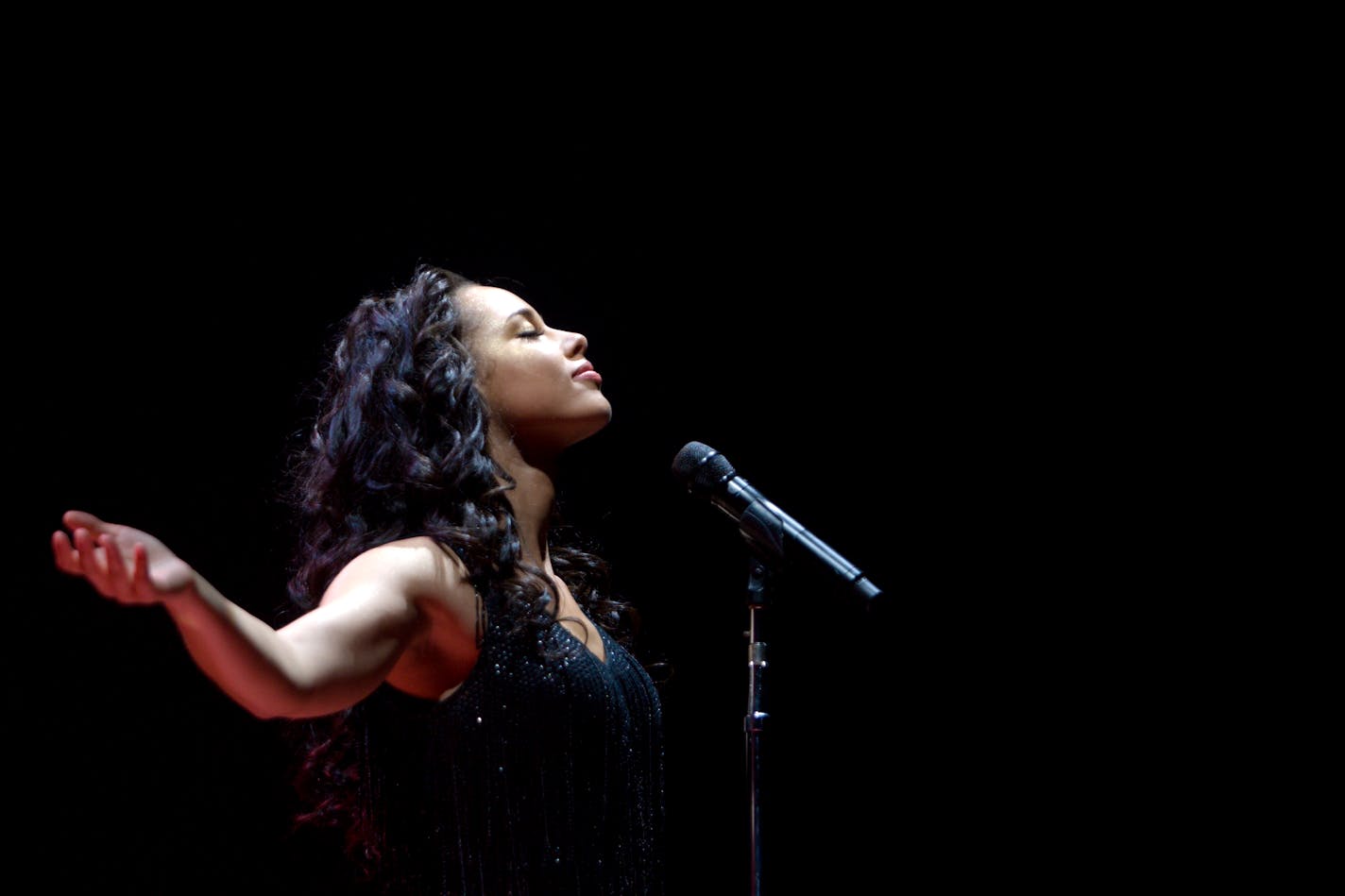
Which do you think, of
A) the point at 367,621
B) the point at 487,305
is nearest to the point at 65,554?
the point at 367,621

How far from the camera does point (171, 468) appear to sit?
2.26 meters

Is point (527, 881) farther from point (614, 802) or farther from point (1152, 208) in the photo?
Result: point (1152, 208)

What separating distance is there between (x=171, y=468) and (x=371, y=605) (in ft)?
3.35

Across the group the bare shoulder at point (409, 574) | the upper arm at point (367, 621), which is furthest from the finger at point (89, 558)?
the bare shoulder at point (409, 574)

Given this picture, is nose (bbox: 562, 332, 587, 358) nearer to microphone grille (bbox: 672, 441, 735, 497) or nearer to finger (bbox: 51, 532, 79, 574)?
microphone grille (bbox: 672, 441, 735, 497)

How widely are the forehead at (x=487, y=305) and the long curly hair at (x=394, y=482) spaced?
0.03m

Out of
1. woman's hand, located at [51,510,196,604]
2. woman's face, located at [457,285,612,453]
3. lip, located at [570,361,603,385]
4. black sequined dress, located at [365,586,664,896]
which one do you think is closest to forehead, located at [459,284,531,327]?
woman's face, located at [457,285,612,453]

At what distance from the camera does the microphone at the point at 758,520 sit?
1.63 meters

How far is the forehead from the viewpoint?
194cm

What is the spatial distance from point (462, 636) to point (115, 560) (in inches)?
24.9

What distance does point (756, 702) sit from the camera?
5.79 ft

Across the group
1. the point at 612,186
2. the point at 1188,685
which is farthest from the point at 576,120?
the point at 1188,685

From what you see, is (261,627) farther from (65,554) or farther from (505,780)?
(505,780)

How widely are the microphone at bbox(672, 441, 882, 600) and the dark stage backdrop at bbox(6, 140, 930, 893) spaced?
111mm
